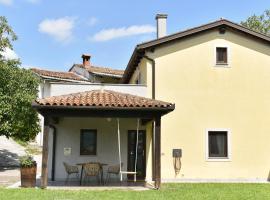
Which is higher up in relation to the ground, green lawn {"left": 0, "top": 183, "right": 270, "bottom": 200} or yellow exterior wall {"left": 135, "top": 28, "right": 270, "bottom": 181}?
yellow exterior wall {"left": 135, "top": 28, "right": 270, "bottom": 181}

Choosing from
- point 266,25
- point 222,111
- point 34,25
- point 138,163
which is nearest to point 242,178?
point 222,111

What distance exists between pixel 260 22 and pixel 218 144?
24924 millimetres

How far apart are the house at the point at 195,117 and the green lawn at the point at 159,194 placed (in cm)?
279

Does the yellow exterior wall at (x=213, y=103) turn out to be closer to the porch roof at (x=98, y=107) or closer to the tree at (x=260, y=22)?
the porch roof at (x=98, y=107)

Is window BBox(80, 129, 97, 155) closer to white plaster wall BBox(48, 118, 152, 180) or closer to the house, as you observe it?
the house

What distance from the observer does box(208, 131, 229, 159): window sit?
57.0 ft

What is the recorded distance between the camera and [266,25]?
38.7 m

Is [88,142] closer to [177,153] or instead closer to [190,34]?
[177,153]

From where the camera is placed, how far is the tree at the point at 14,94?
19.2 meters

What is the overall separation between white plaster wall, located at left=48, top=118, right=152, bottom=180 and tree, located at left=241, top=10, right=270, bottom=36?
25.5 metres

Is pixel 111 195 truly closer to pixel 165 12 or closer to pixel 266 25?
pixel 165 12

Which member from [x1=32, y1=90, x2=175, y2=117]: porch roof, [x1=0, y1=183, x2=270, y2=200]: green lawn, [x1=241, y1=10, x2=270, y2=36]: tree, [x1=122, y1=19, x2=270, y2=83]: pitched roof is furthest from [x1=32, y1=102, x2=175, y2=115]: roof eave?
[x1=241, y1=10, x2=270, y2=36]: tree

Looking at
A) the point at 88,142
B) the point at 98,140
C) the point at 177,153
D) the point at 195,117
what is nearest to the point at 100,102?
the point at 98,140

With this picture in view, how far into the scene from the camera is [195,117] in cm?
1747
